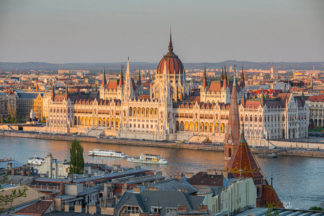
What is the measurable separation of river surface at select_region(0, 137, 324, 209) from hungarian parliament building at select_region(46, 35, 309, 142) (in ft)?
17.6

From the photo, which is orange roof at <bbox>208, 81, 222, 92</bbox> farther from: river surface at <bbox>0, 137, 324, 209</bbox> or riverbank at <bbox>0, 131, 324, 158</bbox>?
river surface at <bbox>0, 137, 324, 209</bbox>

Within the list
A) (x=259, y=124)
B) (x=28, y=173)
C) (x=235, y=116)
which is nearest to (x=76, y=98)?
(x=259, y=124)

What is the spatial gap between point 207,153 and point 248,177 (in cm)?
2984

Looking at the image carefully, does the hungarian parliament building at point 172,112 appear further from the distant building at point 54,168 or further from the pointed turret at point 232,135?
the distant building at point 54,168

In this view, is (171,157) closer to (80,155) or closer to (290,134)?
(290,134)

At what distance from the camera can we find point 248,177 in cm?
2545

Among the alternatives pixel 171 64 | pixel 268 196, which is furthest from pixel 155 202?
pixel 171 64

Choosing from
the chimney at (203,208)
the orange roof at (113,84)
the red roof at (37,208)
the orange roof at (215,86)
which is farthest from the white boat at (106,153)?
the chimney at (203,208)

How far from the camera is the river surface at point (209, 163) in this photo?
36303mm

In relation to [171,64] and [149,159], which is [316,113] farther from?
[149,159]

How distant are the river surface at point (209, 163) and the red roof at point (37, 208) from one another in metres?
12.7

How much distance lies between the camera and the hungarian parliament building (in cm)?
6120

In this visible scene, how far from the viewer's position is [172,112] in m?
65.9

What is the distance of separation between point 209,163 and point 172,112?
1775 cm
